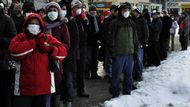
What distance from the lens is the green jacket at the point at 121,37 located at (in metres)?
8.25

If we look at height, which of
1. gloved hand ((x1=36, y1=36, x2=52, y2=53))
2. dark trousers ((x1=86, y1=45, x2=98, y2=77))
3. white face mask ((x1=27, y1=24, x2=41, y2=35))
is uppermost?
white face mask ((x1=27, y1=24, x2=41, y2=35))

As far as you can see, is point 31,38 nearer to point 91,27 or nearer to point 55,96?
point 55,96

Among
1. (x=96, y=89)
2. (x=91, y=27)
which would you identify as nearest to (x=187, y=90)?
(x=96, y=89)

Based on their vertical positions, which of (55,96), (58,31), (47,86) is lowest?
(55,96)

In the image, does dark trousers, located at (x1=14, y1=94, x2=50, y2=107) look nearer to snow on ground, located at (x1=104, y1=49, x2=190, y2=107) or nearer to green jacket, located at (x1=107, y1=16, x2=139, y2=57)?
snow on ground, located at (x1=104, y1=49, x2=190, y2=107)

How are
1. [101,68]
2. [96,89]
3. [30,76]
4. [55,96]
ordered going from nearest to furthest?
1. [30,76]
2. [55,96]
3. [96,89]
4. [101,68]

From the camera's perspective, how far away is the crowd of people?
511 centimetres

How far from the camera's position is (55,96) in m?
6.52

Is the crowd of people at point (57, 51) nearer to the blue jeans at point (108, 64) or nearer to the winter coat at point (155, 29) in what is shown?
the blue jeans at point (108, 64)

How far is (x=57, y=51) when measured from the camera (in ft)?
17.3

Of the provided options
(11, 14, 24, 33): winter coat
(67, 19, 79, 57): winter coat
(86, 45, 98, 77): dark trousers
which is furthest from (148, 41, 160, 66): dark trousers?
(11, 14, 24, 33): winter coat

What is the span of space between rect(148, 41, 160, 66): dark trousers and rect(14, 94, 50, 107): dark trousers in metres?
8.73

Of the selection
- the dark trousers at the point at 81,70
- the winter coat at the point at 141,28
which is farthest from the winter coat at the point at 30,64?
the winter coat at the point at 141,28

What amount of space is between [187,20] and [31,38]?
14779 millimetres
